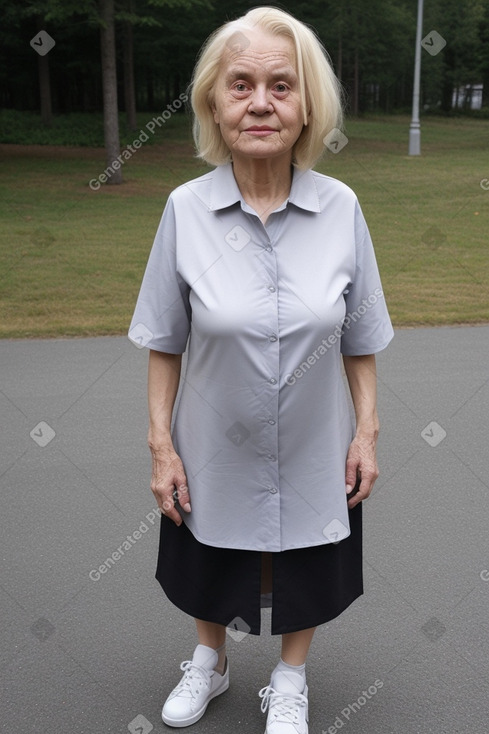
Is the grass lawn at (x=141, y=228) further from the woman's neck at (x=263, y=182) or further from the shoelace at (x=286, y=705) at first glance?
the woman's neck at (x=263, y=182)

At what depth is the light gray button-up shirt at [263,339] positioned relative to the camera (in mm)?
2400

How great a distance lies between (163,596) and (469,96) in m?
60.5

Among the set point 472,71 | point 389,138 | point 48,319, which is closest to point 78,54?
point 389,138

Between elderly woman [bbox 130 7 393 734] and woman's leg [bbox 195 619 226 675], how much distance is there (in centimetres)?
20

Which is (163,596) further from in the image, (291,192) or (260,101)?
(260,101)

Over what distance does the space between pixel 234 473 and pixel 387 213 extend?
1539 centimetres

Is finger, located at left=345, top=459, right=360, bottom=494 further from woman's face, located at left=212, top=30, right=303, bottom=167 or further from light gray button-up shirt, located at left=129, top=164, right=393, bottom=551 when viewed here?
woman's face, located at left=212, top=30, right=303, bottom=167

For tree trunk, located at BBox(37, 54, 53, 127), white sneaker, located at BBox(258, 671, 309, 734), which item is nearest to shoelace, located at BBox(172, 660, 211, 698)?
white sneaker, located at BBox(258, 671, 309, 734)

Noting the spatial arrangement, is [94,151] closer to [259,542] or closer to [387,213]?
[387,213]

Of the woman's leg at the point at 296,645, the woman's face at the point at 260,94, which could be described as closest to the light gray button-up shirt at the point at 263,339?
the woman's face at the point at 260,94

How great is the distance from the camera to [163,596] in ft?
12.3

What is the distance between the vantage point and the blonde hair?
235cm

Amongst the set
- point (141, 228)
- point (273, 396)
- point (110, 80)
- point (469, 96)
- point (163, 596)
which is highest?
point (273, 396)

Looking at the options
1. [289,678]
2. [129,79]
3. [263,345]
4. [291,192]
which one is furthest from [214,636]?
[129,79]
